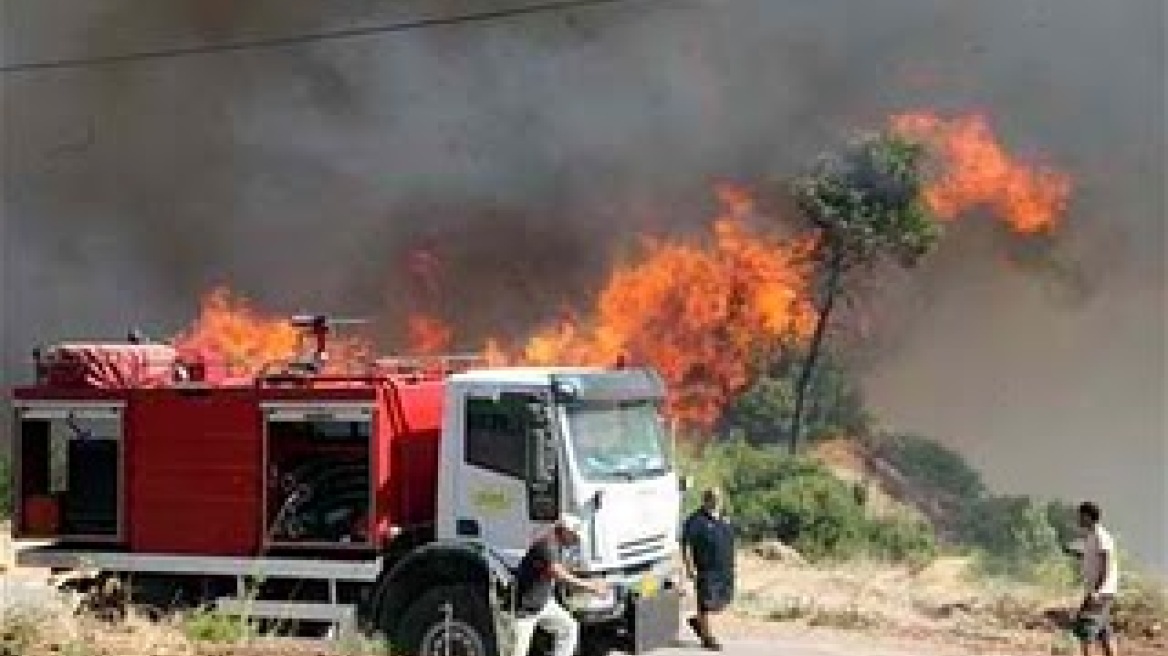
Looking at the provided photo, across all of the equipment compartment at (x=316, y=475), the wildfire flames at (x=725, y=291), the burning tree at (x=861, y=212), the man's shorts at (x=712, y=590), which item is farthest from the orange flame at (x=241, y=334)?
the burning tree at (x=861, y=212)

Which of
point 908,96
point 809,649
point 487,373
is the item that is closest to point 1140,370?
point 908,96

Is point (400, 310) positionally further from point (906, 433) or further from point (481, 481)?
point (481, 481)

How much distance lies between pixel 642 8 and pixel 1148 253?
10245mm

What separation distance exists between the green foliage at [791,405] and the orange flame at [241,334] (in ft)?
23.2

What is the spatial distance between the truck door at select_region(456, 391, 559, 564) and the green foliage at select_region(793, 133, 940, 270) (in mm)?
18489

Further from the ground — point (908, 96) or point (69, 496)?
point (908, 96)

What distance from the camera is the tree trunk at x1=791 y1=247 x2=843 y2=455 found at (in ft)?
99.0

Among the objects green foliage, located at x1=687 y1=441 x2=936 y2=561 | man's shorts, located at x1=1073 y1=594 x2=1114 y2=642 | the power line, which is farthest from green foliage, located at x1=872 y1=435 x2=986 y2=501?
man's shorts, located at x1=1073 y1=594 x2=1114 y2=642

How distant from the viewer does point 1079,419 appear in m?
30.7

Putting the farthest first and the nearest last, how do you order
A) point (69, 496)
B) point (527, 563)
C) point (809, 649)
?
point (809, 649) → point (69, 496) → point (527, 563)

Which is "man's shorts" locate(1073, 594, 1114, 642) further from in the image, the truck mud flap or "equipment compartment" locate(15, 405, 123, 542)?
"equipment compartment" locate(15, 405, 123, 542)

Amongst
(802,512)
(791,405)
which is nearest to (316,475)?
(802,512)

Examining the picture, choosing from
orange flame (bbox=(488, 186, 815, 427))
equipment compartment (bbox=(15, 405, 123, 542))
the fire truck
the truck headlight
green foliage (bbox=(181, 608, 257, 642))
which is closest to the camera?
green foliage (bbox=(181, 608, 257, 642))

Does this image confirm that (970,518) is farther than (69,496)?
Yes
